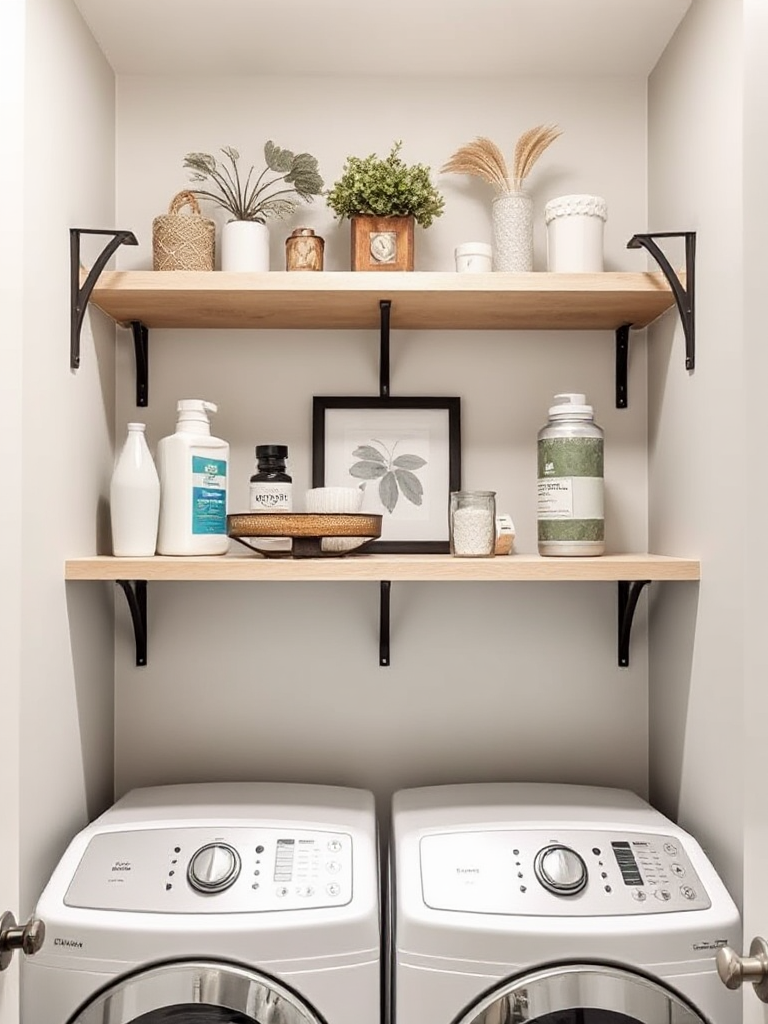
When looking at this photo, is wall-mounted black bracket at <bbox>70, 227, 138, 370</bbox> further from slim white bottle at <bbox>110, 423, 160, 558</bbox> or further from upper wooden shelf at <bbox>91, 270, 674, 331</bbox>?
slim white bottle at <bbox>110, 423, 160, 558</bbox>

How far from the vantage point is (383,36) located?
1.66 meters

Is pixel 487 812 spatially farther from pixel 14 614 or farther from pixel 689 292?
pixel 689 292

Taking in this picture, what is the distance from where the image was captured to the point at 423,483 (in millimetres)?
1796

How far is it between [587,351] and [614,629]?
0.57 m

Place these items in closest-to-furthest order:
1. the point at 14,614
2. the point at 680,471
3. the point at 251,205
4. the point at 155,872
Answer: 1. the point at 14,614
2. the point at 155,872
3. the point at 680,471
4. the point at 251,205

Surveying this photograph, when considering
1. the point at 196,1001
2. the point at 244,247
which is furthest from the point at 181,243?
the point at 196,1001

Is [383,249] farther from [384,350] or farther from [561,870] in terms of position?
[561,870]

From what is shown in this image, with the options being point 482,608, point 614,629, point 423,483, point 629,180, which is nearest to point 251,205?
point 423,483

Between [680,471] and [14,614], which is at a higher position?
[680,471]

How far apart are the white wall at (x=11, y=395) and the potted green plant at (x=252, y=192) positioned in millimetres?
457

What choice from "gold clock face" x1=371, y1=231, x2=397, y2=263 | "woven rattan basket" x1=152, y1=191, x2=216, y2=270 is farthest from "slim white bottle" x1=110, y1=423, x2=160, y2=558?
"gold clock face" x1=371, y1=231, x2=397, y2=263

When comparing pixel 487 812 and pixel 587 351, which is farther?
pixel 587 351

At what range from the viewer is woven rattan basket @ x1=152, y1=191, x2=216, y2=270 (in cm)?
160

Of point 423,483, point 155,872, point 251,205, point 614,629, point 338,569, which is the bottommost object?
point 155,872
